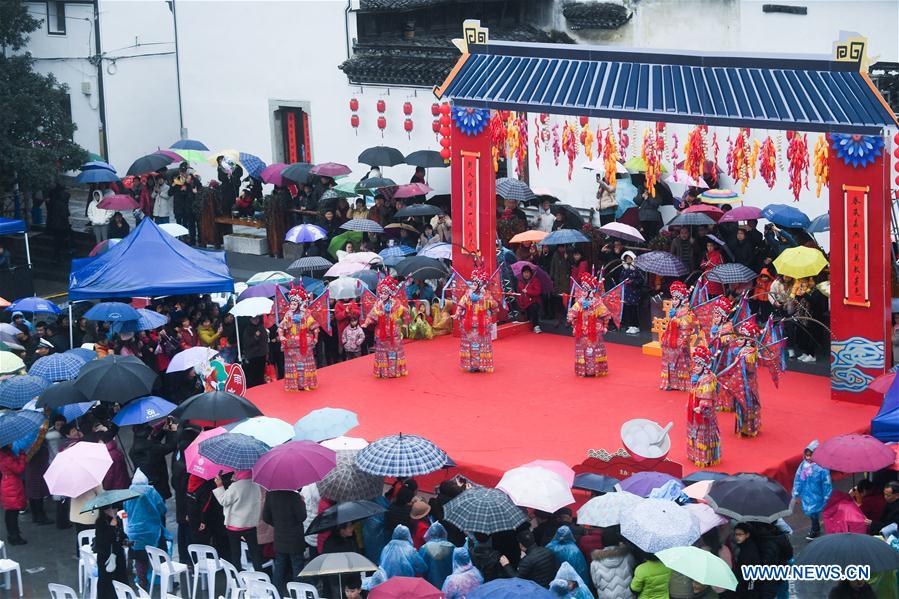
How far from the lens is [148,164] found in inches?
1004

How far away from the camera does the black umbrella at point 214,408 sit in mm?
13938

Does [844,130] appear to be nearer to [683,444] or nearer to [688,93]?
[688,93]

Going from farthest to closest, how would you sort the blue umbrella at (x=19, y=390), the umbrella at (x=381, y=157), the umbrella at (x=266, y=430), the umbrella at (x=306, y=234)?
1. the umbrella at (x=381, y=157)
2. the umbrella at (x=306, y=234)
3. the blue umbrella at (x=19, y=390)
4. the umbrella at (x=266, y=430)

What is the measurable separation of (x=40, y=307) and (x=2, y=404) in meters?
4.19

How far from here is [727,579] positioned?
33.4 ft

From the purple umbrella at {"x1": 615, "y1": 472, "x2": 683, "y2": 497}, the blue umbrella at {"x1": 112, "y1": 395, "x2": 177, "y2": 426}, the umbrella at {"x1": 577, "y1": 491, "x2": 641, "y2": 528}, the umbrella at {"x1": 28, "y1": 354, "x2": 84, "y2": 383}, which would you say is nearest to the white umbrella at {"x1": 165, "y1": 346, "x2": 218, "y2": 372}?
the umbrella at {"x1": 28, "y1": 354, "x2": 84, "y2": 383}

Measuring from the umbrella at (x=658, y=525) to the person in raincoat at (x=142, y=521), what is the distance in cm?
454

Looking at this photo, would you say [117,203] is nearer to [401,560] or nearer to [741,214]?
[741,214]

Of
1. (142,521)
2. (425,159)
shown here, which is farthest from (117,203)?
(142,521)

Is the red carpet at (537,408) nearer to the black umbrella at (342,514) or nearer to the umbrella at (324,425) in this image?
the umbrella at (324,425)

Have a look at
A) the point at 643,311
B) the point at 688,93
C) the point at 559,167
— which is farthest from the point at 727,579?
the point at 559,167

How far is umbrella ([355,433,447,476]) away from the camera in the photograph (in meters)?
12.4

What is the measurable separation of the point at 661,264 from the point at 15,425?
29.3 feet

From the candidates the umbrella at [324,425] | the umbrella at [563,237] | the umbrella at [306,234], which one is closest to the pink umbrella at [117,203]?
the umbrella at [306,234]
